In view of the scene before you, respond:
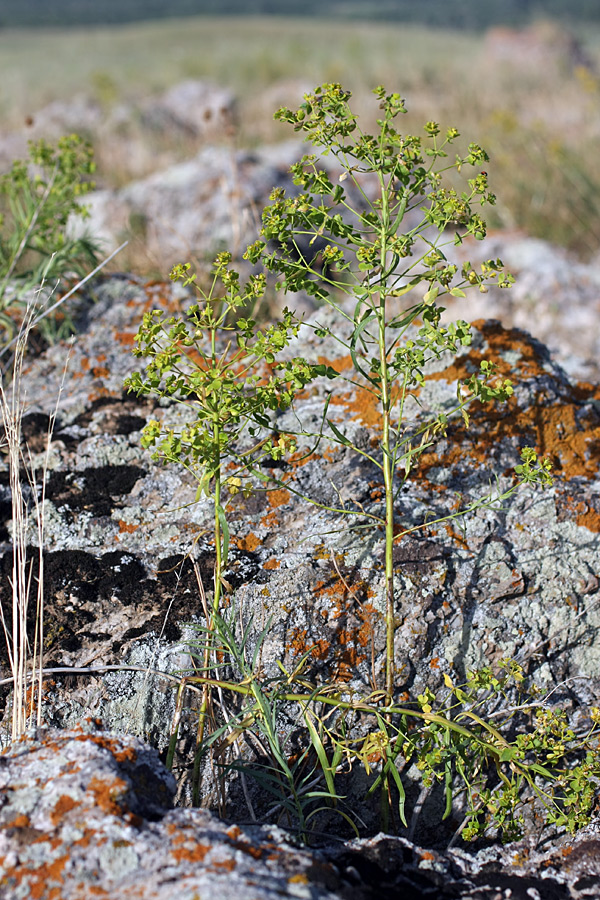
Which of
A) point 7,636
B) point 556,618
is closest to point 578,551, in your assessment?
point 556,618

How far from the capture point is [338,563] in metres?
2.05

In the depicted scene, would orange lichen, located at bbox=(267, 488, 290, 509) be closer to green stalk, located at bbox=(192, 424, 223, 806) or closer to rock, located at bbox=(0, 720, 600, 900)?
green stalk, located at bbox=(192, 424, 223, 806)

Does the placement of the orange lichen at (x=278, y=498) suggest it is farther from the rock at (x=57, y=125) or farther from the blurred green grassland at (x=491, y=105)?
the rock at (x=57, y=125)

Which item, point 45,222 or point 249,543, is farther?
point 45,222

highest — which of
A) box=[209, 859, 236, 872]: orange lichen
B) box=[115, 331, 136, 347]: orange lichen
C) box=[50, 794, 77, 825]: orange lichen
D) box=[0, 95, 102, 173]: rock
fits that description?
box=[0, 95, 102, 173]: rock

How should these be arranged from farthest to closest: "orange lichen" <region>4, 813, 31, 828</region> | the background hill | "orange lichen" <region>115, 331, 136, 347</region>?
the background hill
"orange lichen" <region>115, 331, 136, 347</region>
"orange lichen" <region>4, 813, 31, 828</region>

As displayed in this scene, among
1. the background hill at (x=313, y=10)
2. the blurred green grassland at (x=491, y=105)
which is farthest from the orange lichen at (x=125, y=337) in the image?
the background hill at (x=313, y=10)

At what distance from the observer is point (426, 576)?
2037 millimetres

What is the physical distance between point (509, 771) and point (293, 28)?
65616 mm

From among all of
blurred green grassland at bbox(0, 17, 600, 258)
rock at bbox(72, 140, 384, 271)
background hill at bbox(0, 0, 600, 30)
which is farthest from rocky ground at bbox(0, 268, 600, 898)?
background hill at bbox(0, 0, 600, 30)

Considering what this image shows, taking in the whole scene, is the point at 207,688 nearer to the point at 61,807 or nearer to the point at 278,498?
the point at 61,807

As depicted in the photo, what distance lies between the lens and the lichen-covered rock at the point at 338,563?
1.91m

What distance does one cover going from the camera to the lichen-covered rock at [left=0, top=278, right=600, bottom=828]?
6.27 ft

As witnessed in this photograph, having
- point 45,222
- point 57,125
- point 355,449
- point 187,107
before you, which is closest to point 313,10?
point 187,107
